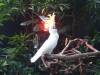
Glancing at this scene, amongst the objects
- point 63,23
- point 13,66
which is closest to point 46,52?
point 13,66

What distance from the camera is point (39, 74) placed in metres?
2.80

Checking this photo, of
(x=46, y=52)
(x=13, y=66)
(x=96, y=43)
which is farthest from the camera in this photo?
(x=96, y=43)

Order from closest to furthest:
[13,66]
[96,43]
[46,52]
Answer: [46,52], [13,66], [96,43]

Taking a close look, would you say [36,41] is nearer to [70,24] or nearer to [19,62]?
[19,62]

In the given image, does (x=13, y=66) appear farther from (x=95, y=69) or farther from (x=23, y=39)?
(x=95, y=69)

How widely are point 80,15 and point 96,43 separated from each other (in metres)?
0.29

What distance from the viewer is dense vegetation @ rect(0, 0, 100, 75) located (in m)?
2.71

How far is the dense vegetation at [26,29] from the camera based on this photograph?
271cm

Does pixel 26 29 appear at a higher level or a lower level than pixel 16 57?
higher

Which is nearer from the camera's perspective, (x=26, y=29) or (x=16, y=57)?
(x=16, y=57)

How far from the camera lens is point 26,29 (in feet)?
9.70

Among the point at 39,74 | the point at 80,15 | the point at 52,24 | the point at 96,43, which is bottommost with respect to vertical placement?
the point at 39,74

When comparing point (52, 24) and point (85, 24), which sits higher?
point (52, 24)

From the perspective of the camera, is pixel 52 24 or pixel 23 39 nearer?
pixel 52 24
